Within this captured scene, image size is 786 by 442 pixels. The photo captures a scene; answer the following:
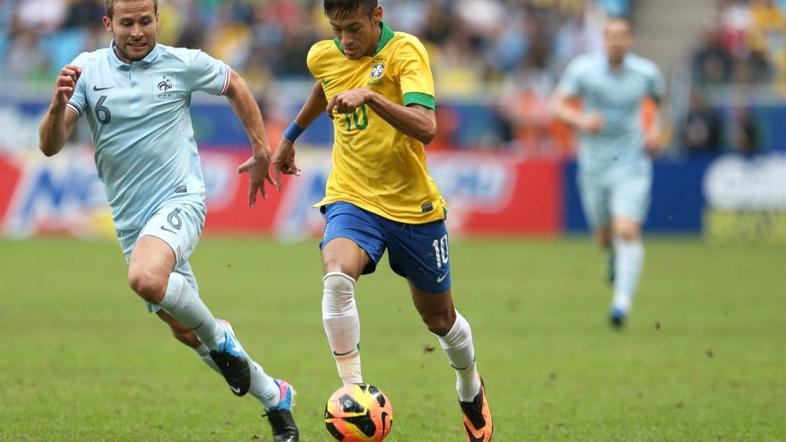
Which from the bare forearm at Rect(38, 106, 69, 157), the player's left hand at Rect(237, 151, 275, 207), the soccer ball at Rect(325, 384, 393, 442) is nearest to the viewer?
the soccer ball at Rect(325, 384, 393, 442)

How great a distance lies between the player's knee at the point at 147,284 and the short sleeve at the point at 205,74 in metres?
1.33

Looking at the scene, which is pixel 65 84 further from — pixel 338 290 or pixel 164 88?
pixel 338 290

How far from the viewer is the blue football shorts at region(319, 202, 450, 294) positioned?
721 centimetres

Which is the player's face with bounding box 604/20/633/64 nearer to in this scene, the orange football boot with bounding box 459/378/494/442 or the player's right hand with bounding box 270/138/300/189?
the player's right hand with bounding box 270/138/300/189

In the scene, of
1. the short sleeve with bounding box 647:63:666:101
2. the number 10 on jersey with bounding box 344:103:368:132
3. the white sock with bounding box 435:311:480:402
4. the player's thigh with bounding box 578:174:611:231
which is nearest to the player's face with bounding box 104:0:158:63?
the number 10 on jersey with bounding box 344:103:368:132

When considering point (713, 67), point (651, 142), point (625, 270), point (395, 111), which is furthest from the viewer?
point (713, 67)

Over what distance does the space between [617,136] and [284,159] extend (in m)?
7.03

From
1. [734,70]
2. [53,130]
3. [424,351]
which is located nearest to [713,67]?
[734,70]

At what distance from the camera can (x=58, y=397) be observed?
902cm

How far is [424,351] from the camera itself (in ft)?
27.9

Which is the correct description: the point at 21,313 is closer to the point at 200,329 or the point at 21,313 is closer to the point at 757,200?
the point at 200,329

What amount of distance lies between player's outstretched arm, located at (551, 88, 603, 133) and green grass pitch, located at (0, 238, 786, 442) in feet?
6.62

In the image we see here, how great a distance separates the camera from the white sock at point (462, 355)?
7.50m

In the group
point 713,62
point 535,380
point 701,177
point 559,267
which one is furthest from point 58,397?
point 713,62
